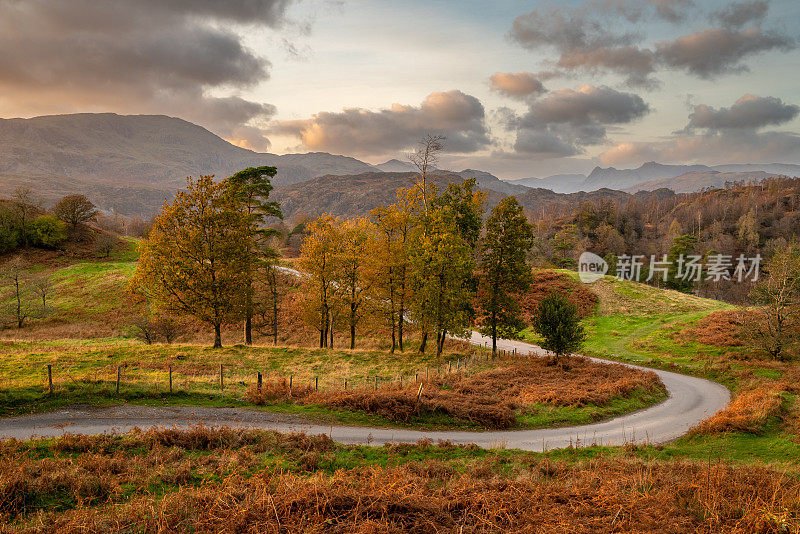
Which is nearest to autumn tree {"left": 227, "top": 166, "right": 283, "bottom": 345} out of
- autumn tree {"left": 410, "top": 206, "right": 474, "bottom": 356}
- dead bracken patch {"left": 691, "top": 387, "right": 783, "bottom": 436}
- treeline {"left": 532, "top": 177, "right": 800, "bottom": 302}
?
autumn tree {"left": 410, "top": 206, "right": 474, "bottom": 356}

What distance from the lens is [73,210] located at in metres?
79.4

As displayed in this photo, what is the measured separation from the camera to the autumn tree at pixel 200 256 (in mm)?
31938

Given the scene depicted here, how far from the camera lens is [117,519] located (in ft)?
21.9

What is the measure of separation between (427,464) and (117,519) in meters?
7.39

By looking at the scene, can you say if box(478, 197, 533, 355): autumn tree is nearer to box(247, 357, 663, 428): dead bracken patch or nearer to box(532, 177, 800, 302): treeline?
box(247, 357, 663, 428): dead bracken patch

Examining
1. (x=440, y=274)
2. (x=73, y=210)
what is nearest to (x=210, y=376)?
(x=440, y=274)

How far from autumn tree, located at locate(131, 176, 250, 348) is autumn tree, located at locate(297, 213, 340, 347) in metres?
5.84

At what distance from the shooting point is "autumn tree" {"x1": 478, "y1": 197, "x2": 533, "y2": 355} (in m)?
33.0

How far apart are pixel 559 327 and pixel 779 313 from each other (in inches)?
844

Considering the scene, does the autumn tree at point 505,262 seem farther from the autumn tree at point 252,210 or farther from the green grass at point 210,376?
the autumn tree at point 252,210

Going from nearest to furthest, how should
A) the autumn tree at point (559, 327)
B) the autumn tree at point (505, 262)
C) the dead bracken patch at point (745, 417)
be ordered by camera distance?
the dead bracken patch at point (745, 417) → the autumn tree at point (559, 327) → the autumn tree at point (505, 262)

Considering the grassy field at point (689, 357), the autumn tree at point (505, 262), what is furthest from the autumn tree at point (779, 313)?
the autumn tree at point (505, 262)

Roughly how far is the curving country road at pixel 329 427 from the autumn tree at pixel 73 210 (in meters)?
81.8

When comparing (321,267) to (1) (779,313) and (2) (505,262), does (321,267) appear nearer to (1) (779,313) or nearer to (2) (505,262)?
(2) (505,262)
